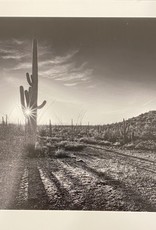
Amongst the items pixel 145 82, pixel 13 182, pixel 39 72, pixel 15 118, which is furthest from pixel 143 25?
pixel 13 182

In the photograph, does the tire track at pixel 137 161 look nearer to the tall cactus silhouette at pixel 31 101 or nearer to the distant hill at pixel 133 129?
the distant hill at pixel 133 129

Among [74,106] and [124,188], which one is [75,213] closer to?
[124,188]

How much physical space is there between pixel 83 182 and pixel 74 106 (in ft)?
0.93

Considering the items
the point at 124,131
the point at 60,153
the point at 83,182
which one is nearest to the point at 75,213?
the point at 83,182

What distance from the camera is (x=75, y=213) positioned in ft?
4.25

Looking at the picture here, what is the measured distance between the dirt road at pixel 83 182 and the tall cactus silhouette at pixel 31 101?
112 millimetres

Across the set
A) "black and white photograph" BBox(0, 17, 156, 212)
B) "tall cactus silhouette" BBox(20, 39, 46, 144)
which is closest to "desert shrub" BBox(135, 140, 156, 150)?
"black and white photograph" BBox(0, 17, 156, 212)

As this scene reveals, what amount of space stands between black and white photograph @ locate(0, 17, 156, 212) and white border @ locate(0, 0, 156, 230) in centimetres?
3

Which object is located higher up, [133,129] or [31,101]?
[31,101]

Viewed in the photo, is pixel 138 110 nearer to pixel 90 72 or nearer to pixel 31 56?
pixel 90 72

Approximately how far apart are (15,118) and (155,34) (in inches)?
24.2
